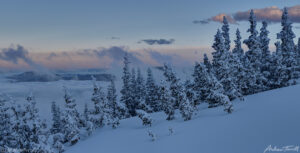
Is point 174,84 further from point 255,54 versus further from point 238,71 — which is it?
point 255,54

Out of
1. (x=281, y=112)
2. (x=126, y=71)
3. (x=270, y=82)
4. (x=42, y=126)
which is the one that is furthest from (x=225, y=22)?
(x=42, y=126)

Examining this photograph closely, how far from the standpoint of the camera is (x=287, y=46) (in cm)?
4106

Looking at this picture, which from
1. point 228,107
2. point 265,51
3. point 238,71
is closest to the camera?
point 228,107

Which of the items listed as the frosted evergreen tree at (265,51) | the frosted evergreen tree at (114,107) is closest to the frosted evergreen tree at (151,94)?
the frosted evergreen tree at (114,107)

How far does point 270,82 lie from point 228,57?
15.4m

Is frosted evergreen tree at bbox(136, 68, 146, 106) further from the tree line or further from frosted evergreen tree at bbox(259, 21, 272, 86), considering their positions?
frosted evergreen tree at bbox(259, 21, 272, 86)

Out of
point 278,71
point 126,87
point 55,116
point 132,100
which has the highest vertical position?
point 278,71

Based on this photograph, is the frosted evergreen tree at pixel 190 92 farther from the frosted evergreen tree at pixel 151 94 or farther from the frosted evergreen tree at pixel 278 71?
the frosted evergreen tree at pixel 278 71

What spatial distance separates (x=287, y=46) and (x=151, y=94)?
1226 inches

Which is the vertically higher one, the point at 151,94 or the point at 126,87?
the point at 126,87

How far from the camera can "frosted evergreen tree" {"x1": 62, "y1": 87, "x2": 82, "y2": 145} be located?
2919 centimetres

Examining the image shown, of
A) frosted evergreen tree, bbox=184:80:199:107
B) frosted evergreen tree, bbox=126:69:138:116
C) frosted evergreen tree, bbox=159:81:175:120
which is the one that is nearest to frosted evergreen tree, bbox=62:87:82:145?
frosted evergreen tree, bbox=159:81:175:120

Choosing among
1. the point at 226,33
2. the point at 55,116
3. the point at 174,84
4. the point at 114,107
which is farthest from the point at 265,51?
the point at 55,116

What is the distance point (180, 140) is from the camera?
17.5m
